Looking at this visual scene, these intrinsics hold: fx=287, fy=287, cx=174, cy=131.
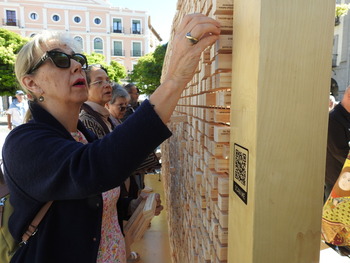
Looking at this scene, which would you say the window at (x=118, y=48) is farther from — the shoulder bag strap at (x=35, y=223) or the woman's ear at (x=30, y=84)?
the shoulder bag strap at (x=35, y=223)

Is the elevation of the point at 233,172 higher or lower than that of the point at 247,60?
lower

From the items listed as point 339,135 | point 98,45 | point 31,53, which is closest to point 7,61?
point 98,45

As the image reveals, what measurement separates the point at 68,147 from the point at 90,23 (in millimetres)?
46042

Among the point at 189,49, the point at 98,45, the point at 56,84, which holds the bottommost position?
the point at 56,84

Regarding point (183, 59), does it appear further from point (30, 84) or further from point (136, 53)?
point (136, 53)

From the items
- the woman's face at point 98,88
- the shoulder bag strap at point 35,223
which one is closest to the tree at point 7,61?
the woman's face at point 98,88

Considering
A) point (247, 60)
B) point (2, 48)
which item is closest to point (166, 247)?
point (247, 60)

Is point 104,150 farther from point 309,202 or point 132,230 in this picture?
point 132,230

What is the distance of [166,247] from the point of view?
3971mm

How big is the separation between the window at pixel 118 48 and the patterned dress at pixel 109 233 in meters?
45.3

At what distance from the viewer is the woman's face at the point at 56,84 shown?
4.52 ft

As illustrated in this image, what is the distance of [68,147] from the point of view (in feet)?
3.57

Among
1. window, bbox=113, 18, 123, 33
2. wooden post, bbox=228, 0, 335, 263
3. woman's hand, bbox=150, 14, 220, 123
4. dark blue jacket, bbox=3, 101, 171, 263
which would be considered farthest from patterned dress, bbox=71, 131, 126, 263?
window, bbox=113, 18, 123, 33

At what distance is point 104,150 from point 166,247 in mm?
3363
